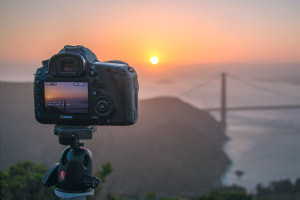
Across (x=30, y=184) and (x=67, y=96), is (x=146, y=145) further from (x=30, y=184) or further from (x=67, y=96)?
(x=67, y=96)

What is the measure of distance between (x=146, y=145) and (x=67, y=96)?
3.40 m

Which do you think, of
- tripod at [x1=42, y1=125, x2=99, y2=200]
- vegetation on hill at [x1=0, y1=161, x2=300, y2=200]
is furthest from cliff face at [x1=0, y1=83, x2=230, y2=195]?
tripod at [x1=42, y1=125, x2=99, y2=200]

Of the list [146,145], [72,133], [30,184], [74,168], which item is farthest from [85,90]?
[146,145]

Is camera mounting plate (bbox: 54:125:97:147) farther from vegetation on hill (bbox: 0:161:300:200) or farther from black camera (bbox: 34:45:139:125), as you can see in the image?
vegetation on hill (bbox: 0:161:300:200)

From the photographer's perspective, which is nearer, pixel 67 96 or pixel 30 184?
pixel 67 96

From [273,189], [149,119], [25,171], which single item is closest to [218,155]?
[273,189]

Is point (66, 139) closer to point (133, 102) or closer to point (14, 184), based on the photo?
point (133, 102)

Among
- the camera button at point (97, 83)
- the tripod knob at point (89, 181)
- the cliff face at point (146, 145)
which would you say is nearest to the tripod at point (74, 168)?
the tripod knob at point (89, 181)

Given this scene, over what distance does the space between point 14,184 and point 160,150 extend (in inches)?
101

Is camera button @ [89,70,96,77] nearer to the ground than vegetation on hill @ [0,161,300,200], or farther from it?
farther from it

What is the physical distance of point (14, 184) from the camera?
9.29 ft

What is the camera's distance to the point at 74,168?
44.4 inches

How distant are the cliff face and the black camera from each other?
148 centimetres

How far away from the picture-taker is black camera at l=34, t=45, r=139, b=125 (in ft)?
3.56
